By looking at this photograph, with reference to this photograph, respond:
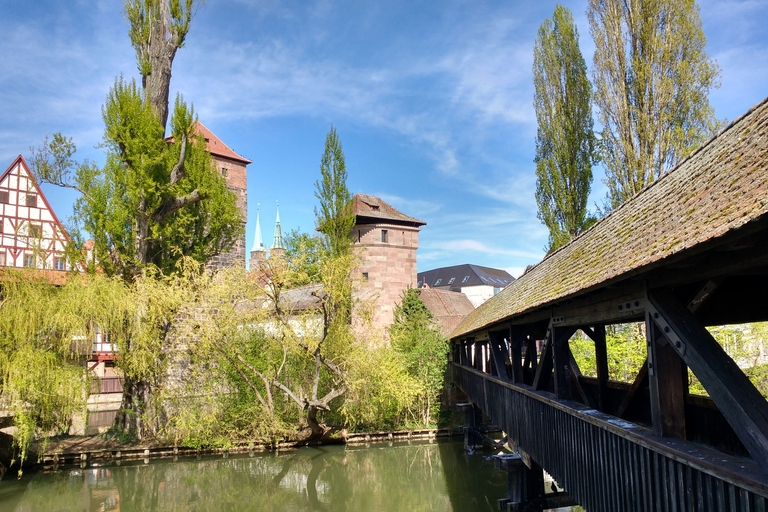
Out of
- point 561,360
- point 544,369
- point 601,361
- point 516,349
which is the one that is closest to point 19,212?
point 516,349

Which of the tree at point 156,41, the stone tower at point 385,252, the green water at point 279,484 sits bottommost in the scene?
the green water at point 279,484

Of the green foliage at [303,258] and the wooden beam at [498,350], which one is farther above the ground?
the green foliage at [303,258]

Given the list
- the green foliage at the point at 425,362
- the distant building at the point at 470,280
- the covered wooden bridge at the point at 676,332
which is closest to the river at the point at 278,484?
the green foliage at the point at 425,362

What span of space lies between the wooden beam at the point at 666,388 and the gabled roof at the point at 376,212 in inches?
889

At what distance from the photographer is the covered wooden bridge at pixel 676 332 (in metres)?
2.93

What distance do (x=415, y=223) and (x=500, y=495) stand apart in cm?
1682

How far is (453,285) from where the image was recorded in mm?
69875

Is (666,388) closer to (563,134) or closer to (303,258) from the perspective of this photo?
(303,258)

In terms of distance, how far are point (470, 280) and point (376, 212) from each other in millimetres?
43381

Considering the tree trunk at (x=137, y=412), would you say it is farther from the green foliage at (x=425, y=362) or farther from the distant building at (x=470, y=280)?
the distant building at (x=470, y=280)

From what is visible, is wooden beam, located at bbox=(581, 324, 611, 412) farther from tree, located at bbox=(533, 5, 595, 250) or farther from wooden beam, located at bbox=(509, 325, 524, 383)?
tree, located at bbox=(533, 5, 595, 250)

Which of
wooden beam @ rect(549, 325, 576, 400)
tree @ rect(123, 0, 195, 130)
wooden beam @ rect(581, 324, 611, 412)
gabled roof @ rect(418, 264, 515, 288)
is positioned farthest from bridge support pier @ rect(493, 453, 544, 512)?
gabled roof @ rect(418, 264, 515, 288)

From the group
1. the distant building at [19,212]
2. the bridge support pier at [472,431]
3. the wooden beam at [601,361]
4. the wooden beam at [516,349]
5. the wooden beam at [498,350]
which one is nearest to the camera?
the wooden beam at [601,361]

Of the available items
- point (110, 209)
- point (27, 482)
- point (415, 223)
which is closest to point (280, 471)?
point (27, 482)
